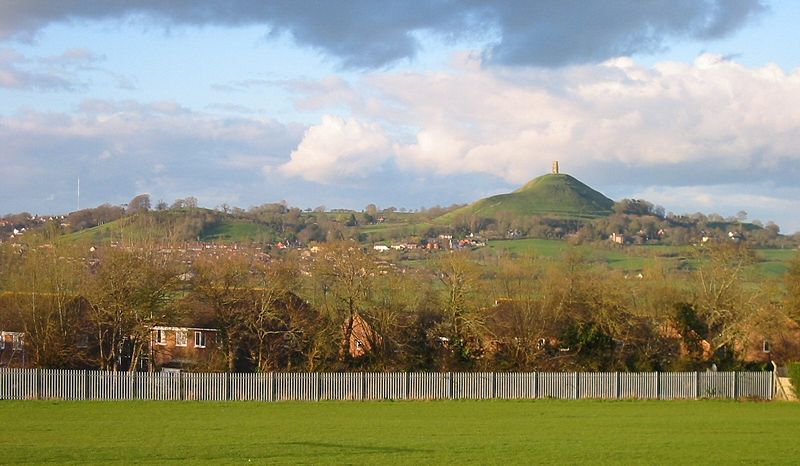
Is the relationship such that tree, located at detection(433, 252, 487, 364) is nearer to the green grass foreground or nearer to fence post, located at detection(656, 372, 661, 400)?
the green grass foreground

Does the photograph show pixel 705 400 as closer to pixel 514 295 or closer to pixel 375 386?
pixel 514 295

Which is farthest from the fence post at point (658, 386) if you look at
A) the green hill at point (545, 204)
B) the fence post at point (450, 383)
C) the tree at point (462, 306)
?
the green hill at point (545, 204)

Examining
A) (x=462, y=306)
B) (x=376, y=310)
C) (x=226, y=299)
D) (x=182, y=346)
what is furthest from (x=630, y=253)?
(x=226, y=299)

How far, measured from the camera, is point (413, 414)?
37.0 m

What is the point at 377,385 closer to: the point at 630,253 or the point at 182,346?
the point at 182,346

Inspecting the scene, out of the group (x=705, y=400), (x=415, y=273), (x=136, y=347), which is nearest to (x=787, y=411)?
(x=705, y=400)

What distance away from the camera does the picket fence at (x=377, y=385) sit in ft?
138

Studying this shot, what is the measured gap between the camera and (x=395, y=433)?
28656mm

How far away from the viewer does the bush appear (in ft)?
155

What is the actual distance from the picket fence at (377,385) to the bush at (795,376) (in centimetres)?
163

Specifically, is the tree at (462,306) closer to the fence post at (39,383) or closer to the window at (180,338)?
the window at (180,338)

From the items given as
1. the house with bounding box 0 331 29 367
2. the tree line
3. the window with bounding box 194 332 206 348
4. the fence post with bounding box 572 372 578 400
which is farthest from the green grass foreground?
the window with bounding box 194 332 206 348

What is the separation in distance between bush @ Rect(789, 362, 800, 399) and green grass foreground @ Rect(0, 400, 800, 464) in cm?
374

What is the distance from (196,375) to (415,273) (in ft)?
51.6
